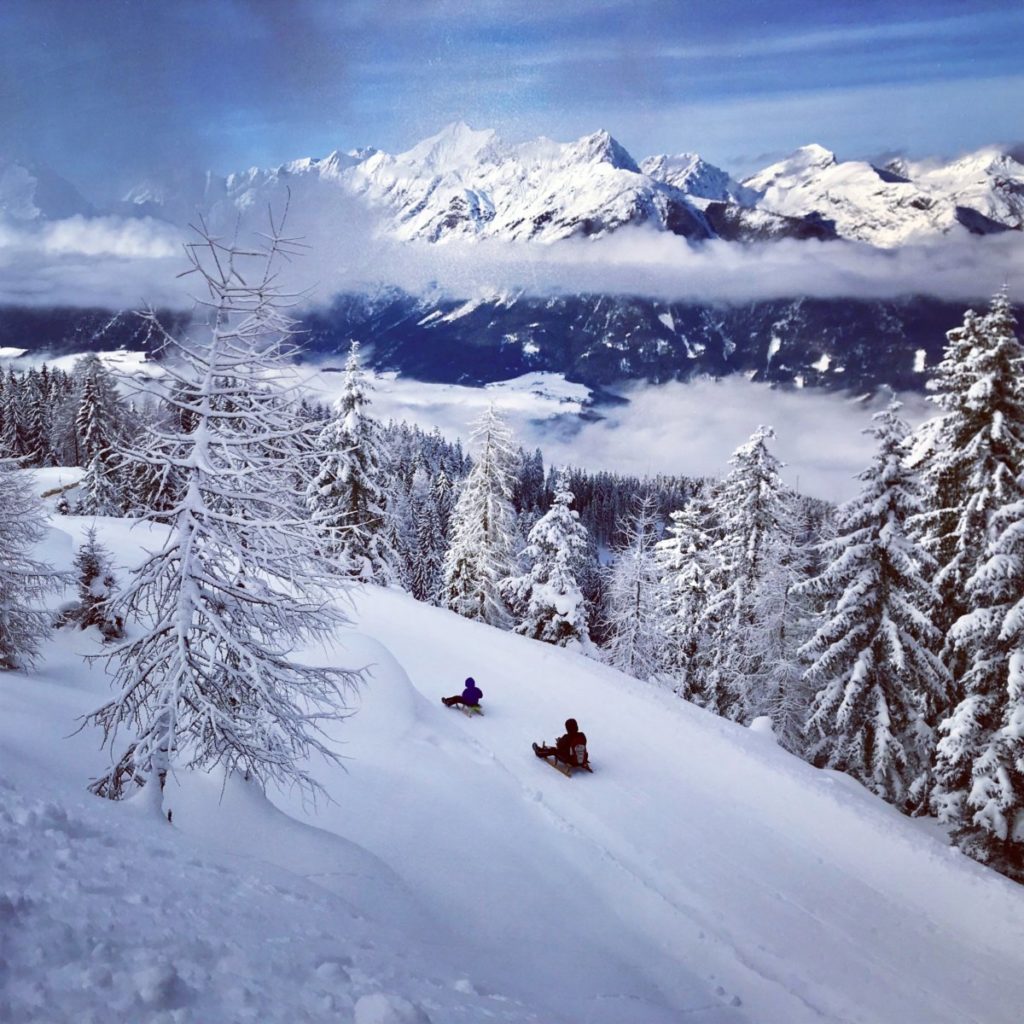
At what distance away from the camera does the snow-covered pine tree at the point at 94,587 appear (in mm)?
19969

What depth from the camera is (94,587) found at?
2012 cm

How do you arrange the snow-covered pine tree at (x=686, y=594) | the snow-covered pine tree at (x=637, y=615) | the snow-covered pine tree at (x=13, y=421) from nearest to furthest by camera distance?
the snow-covered pine tree at (x=686, y=594), the snow-covered pine tree at (x=637, y=615), the snow-covered pine tree at (x=13, y=421)

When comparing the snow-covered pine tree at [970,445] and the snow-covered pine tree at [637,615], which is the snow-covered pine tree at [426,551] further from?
the snow-covered pine tree at [970,445]

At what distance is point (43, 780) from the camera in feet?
21.6

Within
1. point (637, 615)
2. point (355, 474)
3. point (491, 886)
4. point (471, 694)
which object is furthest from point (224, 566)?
point (637, 615)

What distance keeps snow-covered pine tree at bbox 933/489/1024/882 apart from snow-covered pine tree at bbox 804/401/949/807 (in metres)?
1.87

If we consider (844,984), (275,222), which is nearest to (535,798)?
(844,984)

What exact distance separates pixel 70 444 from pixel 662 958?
75587 mm

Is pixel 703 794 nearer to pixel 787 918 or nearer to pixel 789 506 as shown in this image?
pixel 787 918

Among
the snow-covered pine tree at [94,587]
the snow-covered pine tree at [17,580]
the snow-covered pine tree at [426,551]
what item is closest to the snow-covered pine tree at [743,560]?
the snow-covered pine tree at [94,587]

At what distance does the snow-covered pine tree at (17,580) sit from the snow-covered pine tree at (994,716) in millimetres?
21560

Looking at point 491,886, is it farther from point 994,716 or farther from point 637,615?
point 637,615

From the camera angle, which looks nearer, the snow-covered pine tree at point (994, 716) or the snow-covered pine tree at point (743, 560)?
the snow-covered pine tree at point (994, 716)

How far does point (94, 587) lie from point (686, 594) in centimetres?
2281
